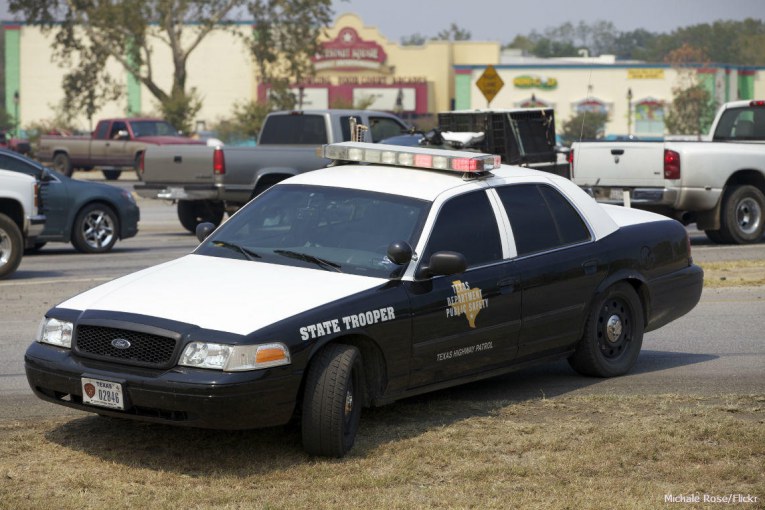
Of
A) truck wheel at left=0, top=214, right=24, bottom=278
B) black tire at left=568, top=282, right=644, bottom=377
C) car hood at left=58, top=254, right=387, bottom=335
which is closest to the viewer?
car hood at left=58, top=254, right=387, bottom=335

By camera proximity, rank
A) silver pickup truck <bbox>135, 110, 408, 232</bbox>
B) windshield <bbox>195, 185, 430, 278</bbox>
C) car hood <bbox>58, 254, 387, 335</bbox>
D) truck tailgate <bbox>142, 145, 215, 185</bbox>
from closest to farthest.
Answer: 1. car hood <bbox>58, 254, 387, 335</bbox>
2. windshield <bbox>195, 185, 430, 278</bbox>
3. silver pickup truck <bbox>135, 110, 408, 232</bbox>
4. truck tailgate <bbox>142, 145, 215, 185</bbox>

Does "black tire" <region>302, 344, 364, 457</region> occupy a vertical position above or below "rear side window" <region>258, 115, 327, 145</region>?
below

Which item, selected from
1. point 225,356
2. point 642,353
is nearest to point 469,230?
point 225,356

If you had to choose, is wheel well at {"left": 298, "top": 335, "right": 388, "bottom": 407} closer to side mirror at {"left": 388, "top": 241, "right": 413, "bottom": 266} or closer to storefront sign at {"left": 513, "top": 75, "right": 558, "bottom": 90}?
side mirror at {"left": 388, "top": 241, "right": 413, "bottom": 266}

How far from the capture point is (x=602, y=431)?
685cm

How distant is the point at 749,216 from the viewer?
1800cm

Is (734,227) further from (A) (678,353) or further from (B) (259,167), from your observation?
(A) (678,353)

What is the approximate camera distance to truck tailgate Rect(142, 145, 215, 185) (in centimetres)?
1938

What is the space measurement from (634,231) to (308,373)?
132 inches

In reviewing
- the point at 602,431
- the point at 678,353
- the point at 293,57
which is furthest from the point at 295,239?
the point at 293,57

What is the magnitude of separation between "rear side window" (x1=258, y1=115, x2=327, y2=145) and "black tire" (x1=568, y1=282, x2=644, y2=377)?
→ 12.3 meters

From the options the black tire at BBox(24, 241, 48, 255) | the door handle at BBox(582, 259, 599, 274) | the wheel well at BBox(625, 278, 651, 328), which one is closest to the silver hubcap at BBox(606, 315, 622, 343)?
the wheel well at BBox(625, 278, 651, 328)

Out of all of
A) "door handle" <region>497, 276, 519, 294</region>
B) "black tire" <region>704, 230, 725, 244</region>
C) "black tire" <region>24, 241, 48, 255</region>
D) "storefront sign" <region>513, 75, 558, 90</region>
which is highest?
"storefront sign" <region>513, 75, 558, 90</region>

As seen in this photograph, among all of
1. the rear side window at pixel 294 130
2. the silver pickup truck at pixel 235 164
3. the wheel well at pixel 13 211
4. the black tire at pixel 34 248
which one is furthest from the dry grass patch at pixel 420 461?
the rear side window at pixel 294 130
